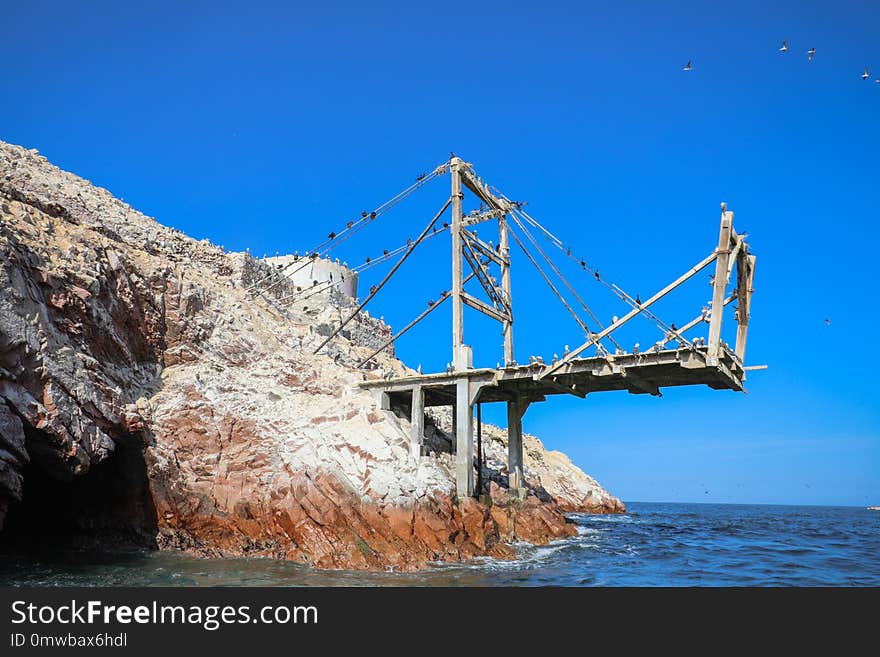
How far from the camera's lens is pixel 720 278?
27297 millimetres

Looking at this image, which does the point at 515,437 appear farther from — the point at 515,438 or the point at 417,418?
the point at 417,418

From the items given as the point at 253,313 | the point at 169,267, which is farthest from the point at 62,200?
the point at 253,313

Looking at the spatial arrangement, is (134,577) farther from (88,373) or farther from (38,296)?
(38,296)

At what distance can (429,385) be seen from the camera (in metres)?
34.2

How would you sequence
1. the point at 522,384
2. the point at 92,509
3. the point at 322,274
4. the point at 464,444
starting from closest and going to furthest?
the point at 92,509 → the point at 464,444 → the point at 522,384 → the point at 322,274

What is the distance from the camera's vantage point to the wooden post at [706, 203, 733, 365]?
26969 millimetres

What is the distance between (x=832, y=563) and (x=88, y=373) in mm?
31743

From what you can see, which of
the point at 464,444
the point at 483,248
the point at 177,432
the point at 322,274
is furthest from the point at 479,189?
the point at 322,274

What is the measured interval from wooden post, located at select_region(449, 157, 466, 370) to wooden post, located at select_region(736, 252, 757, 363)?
42.5 feet

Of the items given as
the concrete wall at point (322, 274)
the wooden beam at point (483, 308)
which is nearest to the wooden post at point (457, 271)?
the wooden beam at point (483, 308)

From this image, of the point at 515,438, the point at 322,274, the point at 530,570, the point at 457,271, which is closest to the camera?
the point at 530,570

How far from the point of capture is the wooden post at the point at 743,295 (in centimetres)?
2888

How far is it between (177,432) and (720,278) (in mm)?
22798

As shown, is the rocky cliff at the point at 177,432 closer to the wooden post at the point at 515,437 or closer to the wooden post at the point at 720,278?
the wooden post at the point at 515,437
